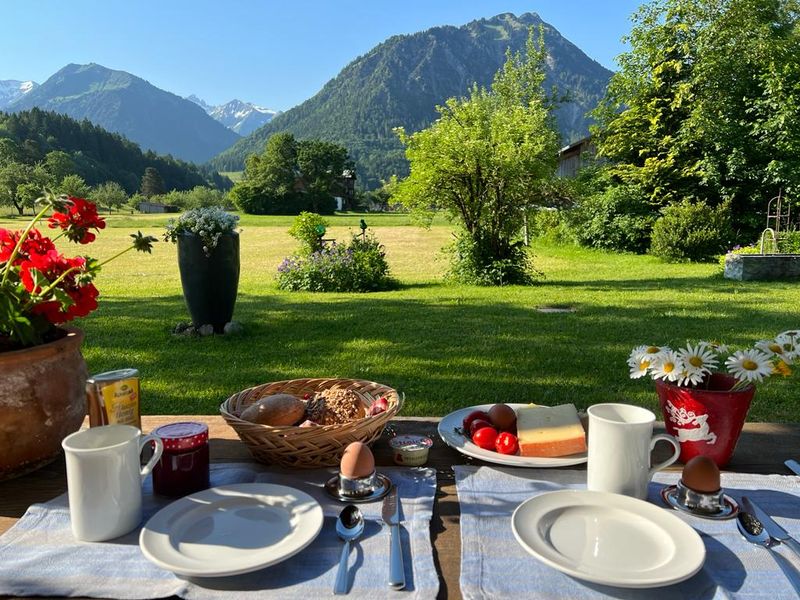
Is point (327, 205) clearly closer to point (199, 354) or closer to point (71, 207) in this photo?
point (199, 354)

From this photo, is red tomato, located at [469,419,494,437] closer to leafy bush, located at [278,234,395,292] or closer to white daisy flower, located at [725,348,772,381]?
white daisy flower, located at [725,348,772,381]

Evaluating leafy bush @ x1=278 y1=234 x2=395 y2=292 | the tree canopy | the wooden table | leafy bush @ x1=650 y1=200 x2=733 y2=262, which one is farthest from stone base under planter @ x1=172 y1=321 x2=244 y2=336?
the tree canopy

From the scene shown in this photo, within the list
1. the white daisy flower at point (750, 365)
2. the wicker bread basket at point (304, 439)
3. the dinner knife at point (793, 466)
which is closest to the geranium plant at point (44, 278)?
the wicker bread basket at point (304, 439)

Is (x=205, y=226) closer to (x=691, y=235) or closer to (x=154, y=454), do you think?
(x=154, y=454)

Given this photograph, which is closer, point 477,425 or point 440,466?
point 440,466

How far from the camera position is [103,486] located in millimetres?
966

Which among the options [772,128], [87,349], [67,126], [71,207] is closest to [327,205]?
[67,126]

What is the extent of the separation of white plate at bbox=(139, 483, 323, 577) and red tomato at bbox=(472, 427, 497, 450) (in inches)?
18.1

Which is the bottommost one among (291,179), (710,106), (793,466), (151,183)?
(793,466)

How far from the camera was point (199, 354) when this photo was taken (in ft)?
17.4

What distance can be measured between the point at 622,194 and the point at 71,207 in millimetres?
18203

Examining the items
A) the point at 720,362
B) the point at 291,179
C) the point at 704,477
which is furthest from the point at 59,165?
the point at 704,477

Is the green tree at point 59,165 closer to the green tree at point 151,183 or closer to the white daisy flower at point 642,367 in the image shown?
the green tree at point 151,183

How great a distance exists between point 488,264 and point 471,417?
9.25 meters
